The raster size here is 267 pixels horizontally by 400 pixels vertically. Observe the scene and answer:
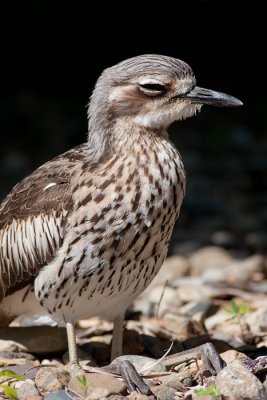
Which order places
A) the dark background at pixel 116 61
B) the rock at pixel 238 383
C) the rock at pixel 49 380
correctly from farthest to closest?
the dark background at pixel 116 61 → the rock at pixel 49 380 → the rock at pixel 238 383

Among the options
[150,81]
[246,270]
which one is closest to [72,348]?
[150,81]

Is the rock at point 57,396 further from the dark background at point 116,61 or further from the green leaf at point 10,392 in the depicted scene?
the dark background at point 116,61

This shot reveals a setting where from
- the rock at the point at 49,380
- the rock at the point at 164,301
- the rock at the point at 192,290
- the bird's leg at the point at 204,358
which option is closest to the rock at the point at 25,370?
the rock at the point at 49,380

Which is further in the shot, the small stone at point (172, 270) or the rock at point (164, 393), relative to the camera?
the small stone at point (172, 270)

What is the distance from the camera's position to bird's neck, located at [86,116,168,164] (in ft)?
16.8

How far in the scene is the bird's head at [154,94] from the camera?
16.6ft

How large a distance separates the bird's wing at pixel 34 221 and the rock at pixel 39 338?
0.96ft

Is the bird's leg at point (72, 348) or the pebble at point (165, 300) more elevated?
the bird's leg at point (72, 348)

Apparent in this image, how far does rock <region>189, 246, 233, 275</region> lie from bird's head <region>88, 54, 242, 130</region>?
8.38 feet

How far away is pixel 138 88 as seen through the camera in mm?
5109

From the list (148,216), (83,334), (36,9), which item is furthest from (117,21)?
(148,216)

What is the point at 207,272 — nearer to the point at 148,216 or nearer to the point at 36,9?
the point at 148,216

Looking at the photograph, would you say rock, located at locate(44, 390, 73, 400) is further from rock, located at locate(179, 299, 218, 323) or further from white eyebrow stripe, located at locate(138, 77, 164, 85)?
rock, located at locate(179, 299, 218, 323)

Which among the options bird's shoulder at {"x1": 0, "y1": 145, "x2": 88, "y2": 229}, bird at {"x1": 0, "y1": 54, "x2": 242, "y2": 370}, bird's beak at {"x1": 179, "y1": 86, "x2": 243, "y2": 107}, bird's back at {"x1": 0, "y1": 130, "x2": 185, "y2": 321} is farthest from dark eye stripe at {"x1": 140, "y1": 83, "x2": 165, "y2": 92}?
bird's shoulder at {"x1": 0, "y1": 145, "x2": 88, "y2": 229}
